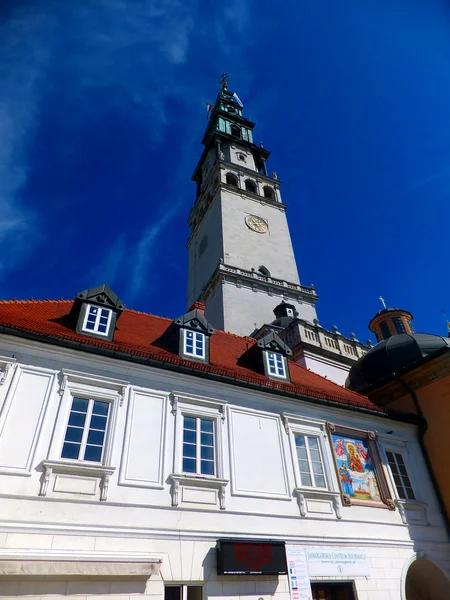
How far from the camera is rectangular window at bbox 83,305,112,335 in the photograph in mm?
11406

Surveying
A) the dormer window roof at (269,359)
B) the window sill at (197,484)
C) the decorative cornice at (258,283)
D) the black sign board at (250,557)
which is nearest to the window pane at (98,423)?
the window sill at (197,484)

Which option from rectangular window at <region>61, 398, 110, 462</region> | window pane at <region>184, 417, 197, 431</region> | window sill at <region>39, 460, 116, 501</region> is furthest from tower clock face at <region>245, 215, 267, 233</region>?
window sill at <region>39, 460, 116, 501</region>

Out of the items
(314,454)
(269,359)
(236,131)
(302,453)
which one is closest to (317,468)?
(314,454)

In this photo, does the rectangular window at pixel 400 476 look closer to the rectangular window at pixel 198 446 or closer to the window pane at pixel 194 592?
the rectangular window at pixel 198 446

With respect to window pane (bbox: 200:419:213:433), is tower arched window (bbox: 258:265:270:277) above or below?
above

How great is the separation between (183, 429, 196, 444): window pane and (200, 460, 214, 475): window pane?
0.57 metres

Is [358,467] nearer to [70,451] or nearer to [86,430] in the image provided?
[86,430]

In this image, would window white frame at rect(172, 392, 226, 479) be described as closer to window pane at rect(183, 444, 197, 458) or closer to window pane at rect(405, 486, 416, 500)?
window pane at rect(183, 444, 197, 458)

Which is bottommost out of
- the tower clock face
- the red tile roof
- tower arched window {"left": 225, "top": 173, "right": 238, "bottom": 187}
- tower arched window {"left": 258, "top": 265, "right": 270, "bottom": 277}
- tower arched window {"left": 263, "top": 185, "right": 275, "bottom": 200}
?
the red tile roof

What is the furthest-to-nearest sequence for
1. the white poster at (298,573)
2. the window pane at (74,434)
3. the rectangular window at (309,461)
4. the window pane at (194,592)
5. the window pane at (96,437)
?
the rectangular window at (309,461) → the white poster at (298,573) → the window pane at (96,437) → the window pane at (74,434) → the window pane at (194,592)

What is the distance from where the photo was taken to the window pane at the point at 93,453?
887cm

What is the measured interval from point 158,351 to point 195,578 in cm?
557

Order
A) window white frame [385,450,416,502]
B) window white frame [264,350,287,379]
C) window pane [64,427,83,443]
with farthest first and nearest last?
window white frame [264,350,287,379] < window white frame [385,450,416,502] < window pane [64,427,83,443]

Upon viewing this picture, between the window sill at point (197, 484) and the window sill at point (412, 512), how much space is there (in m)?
5.66
